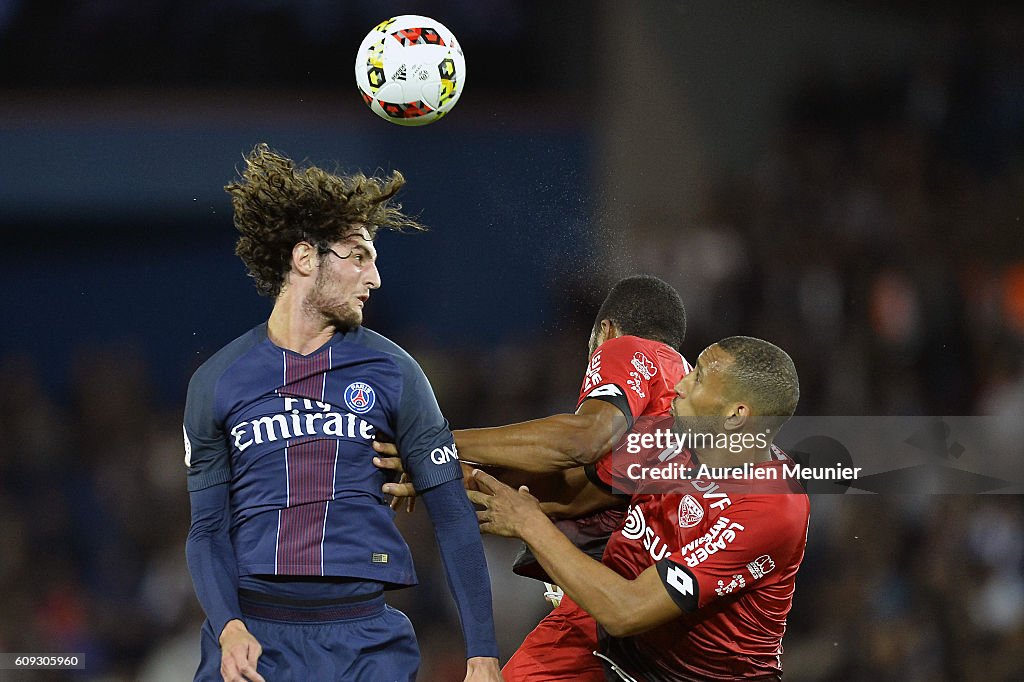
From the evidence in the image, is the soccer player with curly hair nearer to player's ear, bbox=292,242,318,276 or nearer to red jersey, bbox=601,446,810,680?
player's ear, bbox=292,242,318,276

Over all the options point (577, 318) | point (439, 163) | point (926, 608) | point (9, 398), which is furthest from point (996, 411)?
point (9, 398)

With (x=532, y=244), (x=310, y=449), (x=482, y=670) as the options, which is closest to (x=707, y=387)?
(x=482, y=670)

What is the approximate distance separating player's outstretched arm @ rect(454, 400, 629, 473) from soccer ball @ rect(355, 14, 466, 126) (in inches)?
51.7

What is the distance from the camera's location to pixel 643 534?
12.3ft

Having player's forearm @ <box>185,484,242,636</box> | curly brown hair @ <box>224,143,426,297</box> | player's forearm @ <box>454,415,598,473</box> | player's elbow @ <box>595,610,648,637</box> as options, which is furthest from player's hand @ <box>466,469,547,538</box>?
curly brown hair @ <box>224,143,426,297</box>

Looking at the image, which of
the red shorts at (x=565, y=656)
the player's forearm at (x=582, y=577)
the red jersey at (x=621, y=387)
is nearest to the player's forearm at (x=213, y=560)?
the player's forearm at (x=582, y=577)

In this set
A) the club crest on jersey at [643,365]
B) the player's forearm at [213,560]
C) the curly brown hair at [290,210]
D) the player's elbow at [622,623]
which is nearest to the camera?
the player's forearm at [213,560]

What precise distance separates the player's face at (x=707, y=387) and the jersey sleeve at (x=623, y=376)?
0.19 meters

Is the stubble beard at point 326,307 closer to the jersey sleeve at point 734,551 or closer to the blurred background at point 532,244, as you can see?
the jersey sleeve at point 734,551

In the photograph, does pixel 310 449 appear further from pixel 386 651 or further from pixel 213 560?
pixel 386 651

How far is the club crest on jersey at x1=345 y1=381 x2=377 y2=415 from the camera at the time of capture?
9.86ft

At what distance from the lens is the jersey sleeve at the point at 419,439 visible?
9.91 ft

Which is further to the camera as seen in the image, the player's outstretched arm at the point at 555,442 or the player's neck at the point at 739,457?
the player's outstretched arm at the point at 555,442

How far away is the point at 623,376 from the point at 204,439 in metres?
1.48
